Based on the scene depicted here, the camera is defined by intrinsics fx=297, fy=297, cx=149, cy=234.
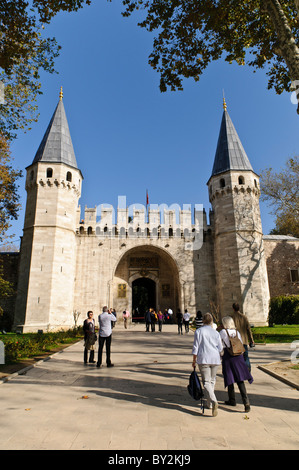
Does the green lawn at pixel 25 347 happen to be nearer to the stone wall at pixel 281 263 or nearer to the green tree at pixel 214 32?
the green tree at pixel 214 32

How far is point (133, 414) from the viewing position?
4090mm

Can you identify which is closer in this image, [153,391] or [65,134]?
[153,391]

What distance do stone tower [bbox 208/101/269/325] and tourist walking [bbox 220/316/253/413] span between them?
54.0ft

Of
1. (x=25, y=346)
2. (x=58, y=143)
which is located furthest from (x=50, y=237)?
(x=25, y=346)

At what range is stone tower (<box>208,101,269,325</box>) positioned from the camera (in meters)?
20.5

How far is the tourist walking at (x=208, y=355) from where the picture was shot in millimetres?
4355

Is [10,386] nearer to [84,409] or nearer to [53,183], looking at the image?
[84,409]

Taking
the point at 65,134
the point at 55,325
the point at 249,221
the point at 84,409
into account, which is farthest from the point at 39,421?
the point at 65,134

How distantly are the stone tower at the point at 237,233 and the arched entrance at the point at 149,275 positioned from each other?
14.0 ft

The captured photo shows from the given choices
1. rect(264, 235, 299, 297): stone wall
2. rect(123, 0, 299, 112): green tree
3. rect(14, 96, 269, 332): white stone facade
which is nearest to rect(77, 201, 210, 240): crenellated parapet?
rect(14, 96, 269, 332): white stone facade

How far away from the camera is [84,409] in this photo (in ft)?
14.0

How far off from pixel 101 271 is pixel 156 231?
5.41 m

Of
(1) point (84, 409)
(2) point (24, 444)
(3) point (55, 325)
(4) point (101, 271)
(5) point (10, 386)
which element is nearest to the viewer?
(2) point (24, 444)
